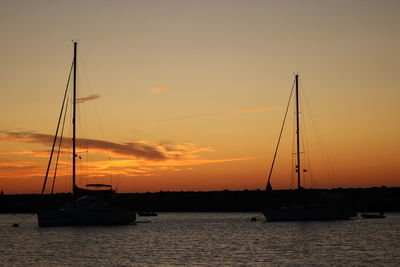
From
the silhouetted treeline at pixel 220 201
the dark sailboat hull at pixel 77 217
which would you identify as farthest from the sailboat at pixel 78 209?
the silhouetted treeline at pixel 220 201

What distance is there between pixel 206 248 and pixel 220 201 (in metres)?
108

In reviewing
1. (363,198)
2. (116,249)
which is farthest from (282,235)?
(363,198)

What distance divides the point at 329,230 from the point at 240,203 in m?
86.5

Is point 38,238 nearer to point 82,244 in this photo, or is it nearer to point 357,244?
point 82,244

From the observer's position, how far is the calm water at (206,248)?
40.6 m

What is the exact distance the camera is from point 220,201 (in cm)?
15625

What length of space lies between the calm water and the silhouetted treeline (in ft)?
225

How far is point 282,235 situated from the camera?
59.6 metres

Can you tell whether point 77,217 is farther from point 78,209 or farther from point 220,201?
point 220,201

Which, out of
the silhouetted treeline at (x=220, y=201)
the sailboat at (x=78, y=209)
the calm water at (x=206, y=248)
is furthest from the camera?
the silhouetted treeline at (x=220, y=201)

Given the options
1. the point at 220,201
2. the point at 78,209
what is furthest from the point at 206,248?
the point at 220,201

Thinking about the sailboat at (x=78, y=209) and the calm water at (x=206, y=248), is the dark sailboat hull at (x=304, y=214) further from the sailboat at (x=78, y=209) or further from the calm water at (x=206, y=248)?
the sailboat at (x=78, y=209)

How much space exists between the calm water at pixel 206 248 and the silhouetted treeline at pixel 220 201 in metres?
68.5

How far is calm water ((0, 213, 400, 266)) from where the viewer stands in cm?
4062
